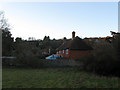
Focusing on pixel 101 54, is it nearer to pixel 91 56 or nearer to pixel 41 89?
pixel 91 56

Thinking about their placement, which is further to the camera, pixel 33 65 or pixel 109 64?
pixel 33 65

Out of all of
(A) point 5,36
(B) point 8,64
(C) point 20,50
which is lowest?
(B) point 8,64

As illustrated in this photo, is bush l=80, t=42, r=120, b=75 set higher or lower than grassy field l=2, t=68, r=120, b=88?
higher

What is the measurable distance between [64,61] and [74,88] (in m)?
17.2

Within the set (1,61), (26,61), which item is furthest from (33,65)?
(1,61)

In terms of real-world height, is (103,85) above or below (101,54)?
below

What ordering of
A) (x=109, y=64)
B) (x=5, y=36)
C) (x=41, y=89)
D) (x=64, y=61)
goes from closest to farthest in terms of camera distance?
(x=109, y=64) → (x=41, y=89) → (x=64, y=61) → (x=5, y=36)

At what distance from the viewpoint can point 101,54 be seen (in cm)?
404

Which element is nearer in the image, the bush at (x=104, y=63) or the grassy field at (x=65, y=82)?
the bush at (x=104, y=63)

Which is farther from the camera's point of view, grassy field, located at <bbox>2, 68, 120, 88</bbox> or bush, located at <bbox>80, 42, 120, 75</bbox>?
grassy field, located at <bbox>2, 68, 120, 88</bbox>

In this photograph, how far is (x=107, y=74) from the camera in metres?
3.98

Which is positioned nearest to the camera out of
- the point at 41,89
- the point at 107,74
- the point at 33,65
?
the point at 107,74

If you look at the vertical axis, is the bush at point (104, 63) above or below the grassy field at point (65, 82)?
above

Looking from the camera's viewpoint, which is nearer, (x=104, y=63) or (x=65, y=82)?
(x=104, y=63)
